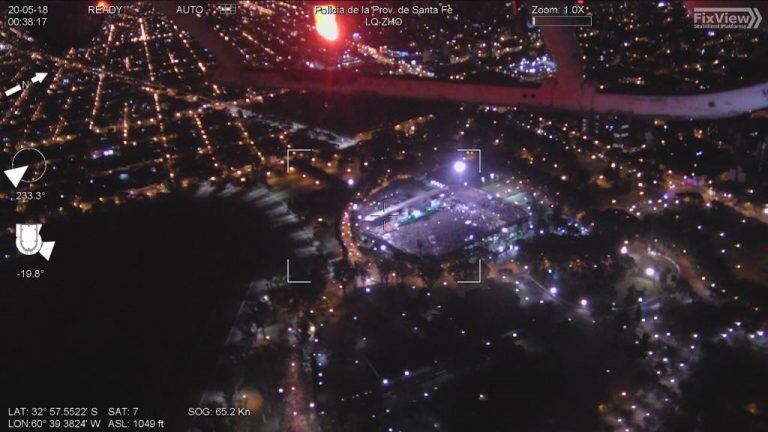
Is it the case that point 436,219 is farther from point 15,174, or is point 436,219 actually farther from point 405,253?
point 15,174

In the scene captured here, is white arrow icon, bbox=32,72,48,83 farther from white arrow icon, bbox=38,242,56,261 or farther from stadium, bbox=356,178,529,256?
stadium, bbox=356,178,529,256

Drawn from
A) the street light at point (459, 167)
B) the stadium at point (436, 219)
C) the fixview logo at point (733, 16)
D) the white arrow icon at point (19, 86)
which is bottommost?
the stadium at point (436, 219)

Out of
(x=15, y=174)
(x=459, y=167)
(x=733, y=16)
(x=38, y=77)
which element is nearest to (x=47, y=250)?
(x=15, y=174)

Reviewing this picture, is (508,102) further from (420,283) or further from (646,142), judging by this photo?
(646,142)

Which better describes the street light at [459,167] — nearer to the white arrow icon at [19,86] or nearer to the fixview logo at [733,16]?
the fixview logo at [733,16]

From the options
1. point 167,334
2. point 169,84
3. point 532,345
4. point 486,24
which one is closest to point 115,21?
point 169,84

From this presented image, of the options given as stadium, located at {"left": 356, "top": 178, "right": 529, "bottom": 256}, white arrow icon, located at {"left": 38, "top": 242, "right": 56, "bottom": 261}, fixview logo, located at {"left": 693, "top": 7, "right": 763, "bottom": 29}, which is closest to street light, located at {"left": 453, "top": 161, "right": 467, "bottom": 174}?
stadium, located at {"left": 356, "top": 178, "right": 529, "bottom": 256}

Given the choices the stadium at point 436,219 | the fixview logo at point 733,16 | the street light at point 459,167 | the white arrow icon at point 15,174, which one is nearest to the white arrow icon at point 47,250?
the white arrow icon at point 15,174
